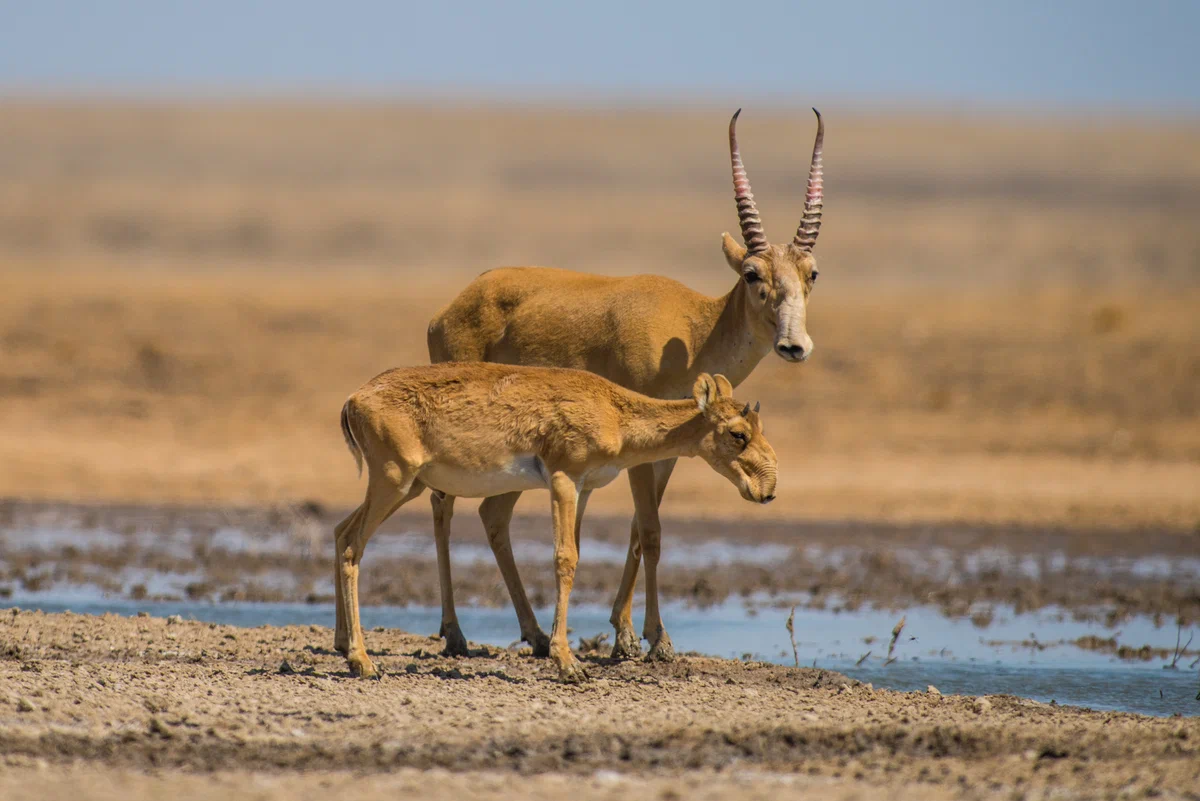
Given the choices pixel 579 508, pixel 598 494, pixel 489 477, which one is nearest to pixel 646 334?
pixel 579 508

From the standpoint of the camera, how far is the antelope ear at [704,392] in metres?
10.5

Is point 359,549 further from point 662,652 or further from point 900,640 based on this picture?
point 900,640

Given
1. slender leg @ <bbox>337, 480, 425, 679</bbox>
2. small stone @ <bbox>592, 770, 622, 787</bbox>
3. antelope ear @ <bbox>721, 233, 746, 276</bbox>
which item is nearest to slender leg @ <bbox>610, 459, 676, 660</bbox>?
antelope ear @ <bbox>721, 233, 746, 276</bbox>

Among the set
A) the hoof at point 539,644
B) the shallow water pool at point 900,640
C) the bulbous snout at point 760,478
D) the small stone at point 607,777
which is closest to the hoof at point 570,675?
the hoof at point 539,644

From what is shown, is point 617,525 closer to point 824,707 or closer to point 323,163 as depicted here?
point 824,707

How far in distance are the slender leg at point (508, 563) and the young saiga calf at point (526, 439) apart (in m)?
1.20

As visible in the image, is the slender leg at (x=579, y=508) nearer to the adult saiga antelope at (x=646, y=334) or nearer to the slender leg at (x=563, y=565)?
the adult saiga antelope at (x=646, y=334)

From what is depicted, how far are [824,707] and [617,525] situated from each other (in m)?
9.97

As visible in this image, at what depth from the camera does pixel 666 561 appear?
17375mm

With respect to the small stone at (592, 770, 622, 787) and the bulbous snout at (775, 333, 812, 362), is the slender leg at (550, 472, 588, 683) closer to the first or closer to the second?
the bulbous snout at (775, 333, 812, 362)

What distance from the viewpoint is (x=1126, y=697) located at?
11062 mm

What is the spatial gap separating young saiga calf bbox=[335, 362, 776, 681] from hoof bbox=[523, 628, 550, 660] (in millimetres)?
1142

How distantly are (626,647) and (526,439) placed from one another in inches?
77.1

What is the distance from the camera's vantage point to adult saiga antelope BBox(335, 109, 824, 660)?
11.4 metres
